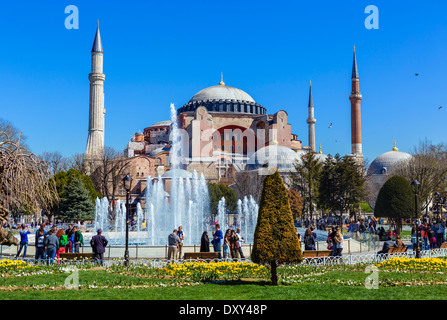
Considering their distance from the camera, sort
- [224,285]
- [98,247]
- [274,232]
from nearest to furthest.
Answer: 1. [274,232]
2. [224,285]
3. [98,247]

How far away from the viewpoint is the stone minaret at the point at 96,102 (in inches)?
1944

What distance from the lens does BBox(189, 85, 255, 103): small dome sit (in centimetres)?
6228

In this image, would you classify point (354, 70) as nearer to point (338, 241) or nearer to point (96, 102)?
point (96, 102)

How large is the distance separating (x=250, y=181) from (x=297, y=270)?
30.4m

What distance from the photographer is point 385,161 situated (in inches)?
2248

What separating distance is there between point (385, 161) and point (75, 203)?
3851cm

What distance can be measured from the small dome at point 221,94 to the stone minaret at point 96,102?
50.9ft

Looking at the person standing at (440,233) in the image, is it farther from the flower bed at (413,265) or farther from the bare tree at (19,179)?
the bare tree at (19,179)

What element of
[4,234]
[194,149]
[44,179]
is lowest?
[4,234]

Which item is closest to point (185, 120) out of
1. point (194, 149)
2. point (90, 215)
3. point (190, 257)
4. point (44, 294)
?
point (194, 149)

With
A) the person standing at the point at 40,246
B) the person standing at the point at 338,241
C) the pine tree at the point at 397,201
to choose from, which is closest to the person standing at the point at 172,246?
the person standing at the point at 40,246

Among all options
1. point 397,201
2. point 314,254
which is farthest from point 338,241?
point 397,201
